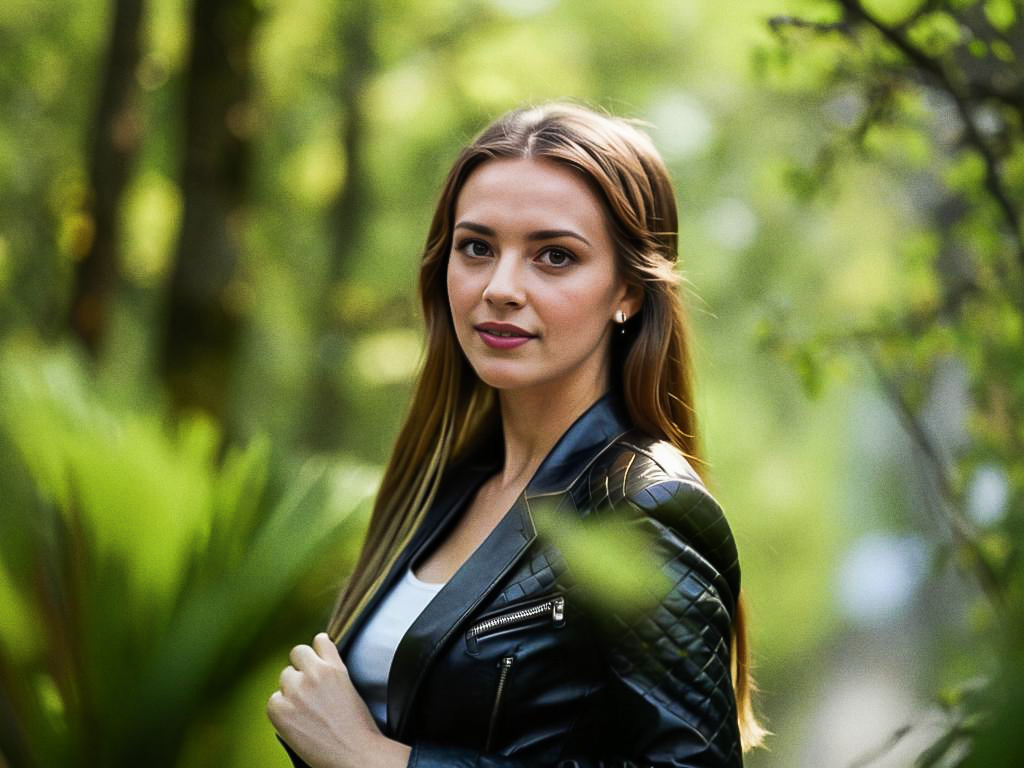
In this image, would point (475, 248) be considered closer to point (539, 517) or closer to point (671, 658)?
point (539, 517)

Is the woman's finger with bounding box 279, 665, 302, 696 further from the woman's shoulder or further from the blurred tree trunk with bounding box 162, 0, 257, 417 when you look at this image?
the blurred tree trunk with bounding box 162, 0, 257, 417

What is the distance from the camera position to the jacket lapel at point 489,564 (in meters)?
1.72

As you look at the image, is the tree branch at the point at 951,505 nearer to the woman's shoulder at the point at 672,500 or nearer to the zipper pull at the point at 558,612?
the woman's shoulder at the point at 672,500

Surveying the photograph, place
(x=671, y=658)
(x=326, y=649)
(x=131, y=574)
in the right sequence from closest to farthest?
(x=671, y=658), (x=326, y=649), (x=131, y=574)

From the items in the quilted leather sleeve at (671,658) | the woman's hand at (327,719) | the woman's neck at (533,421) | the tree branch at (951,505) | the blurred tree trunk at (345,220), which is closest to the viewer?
the quilted leather sleeve at (671,658)

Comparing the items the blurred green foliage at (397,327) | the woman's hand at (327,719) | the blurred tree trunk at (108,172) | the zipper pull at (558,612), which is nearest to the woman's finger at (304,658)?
the woman's hand at (327,719)

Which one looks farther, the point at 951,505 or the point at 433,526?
the point at 951,505

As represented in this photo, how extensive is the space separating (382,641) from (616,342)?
0.56m

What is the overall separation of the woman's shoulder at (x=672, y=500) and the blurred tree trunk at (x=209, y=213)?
Result: 4.68 metres

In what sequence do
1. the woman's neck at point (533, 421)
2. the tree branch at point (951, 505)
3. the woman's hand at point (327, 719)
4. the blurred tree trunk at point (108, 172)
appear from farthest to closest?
the blurred tree trunk at point (108, 172) < the tree branch at point (951, 505) < the woman's neck at point (533, 421) < the woman's hand at point (327, 719)

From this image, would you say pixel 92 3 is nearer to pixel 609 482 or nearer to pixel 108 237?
pixel 108 237

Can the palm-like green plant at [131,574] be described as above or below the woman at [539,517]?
below

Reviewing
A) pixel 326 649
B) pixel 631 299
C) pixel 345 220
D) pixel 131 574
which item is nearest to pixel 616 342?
pixel 631 299

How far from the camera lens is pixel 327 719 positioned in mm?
1763
